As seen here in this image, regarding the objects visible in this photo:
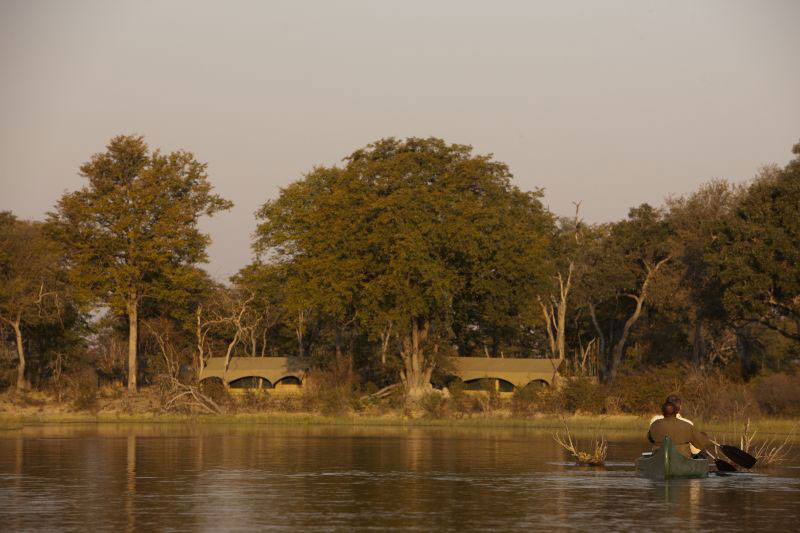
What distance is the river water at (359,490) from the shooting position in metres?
24.0

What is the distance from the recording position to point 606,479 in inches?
1339

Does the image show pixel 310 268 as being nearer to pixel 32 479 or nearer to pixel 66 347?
pixel 66 347

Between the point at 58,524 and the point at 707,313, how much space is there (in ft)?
201

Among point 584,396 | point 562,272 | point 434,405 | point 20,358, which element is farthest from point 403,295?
point 20,358

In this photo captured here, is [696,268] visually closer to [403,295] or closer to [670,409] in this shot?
[403,295]

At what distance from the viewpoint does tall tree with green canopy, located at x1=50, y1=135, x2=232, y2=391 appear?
86.4 meters

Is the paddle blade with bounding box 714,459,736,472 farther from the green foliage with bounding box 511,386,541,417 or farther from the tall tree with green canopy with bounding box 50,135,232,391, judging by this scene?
the tall tree with green canopy with bounding box 50,135,232,391

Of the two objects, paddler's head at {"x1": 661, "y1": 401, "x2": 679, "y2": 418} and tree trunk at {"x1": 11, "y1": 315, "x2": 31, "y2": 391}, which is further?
tree trunk at {"x1": 11, "y1": 315, "x2": 31, "y2": 391}

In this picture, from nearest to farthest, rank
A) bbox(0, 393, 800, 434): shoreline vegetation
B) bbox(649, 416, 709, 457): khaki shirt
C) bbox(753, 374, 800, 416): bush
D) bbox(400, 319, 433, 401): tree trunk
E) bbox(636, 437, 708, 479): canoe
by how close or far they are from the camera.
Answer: bbox(636, 437, 708, 479): canoe
bbox(649, 416, 709, 457): khaki shirt
bbox(0, 393, 800, 434): shoreline vegetation
bbox(753, 374, 800, 416): bush
bbox(400, 319, 433, 401): tree trunk

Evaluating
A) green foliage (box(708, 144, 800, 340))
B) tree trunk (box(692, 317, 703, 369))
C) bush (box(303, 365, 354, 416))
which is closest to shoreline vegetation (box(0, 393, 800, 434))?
bush (box(303, 365, 354, 416))

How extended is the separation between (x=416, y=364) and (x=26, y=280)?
29273 mm

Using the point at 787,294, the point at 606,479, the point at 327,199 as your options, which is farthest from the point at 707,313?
the point at 606,479

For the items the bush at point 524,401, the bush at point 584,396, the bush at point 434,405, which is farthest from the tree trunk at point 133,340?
the bush at point 584,396

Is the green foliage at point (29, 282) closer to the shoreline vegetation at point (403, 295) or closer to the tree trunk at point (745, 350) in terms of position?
the shoreline vegetation at point (403, 295)
